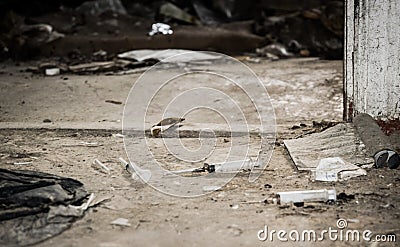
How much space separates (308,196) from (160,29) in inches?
164

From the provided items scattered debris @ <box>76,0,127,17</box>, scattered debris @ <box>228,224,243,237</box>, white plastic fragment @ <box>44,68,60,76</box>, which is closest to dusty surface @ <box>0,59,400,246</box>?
scattered debris @ <box>228,224,243,237</box>

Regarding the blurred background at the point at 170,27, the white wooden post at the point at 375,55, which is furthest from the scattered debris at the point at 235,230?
the blurred background at the point at 170,27

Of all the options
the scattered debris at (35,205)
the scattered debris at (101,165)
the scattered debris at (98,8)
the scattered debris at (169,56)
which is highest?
the scattered debris at (98,8)

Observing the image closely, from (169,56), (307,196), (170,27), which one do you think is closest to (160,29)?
(170,27)

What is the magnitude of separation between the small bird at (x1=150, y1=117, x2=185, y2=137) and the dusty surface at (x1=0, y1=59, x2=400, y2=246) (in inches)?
7.6

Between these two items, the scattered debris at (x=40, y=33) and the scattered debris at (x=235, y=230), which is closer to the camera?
the scattered debris at (x=235, y=230)

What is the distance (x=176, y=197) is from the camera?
7.77 ft

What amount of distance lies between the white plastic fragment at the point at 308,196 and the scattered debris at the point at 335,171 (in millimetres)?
219

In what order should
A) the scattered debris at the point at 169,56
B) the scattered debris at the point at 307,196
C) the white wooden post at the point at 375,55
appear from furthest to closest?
1. the scattered debris at the point at 169,56
2. the white wooden post at the point at 375,55
3. the scattered debris at the point at 307,196

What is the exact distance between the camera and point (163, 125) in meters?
3.36

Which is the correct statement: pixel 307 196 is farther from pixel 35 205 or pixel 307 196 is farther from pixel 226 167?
pixel 35 205

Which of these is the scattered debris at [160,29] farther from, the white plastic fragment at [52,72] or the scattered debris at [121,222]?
the scattered debris at [121,222]

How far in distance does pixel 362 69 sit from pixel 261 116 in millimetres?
884

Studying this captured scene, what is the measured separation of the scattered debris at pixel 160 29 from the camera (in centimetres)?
614
